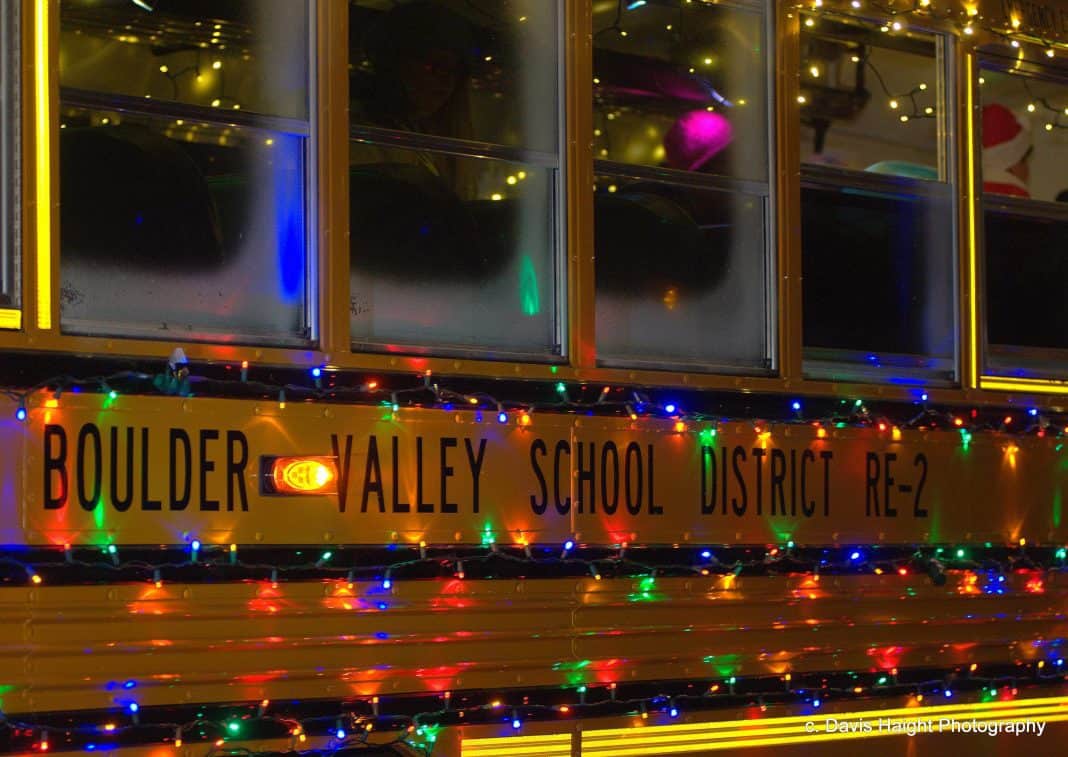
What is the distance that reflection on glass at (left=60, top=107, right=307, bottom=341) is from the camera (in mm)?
3654

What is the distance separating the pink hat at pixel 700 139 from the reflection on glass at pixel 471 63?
618mm

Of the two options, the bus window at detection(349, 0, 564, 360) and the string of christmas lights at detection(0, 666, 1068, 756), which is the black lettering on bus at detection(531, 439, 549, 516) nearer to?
the bus window at detection(349, 0, 564, 360)

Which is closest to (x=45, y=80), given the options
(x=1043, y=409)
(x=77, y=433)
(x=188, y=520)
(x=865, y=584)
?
(x=77, y=433)

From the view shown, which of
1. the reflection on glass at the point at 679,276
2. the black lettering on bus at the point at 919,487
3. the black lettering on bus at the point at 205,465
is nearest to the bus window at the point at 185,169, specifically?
the black lettering on bus at the point at 205,465

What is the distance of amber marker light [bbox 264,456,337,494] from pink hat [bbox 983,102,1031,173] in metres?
2.60

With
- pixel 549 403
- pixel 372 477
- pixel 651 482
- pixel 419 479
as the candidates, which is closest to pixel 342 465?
pixel 372 477

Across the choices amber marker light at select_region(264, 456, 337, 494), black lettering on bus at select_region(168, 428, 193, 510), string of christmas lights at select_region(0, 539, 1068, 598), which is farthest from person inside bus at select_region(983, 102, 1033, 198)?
black lettering on bus at select_region(168, 428, 193, 510)

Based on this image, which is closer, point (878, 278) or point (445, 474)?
point (445, 474)

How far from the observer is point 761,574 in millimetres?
4629

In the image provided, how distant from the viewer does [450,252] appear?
4254 millimetres

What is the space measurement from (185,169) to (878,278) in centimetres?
226

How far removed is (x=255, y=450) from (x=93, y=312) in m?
0.47

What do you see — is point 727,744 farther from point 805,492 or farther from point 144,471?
point 144,471

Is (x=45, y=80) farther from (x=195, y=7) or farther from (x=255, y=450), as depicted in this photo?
(x=255, y=450)
